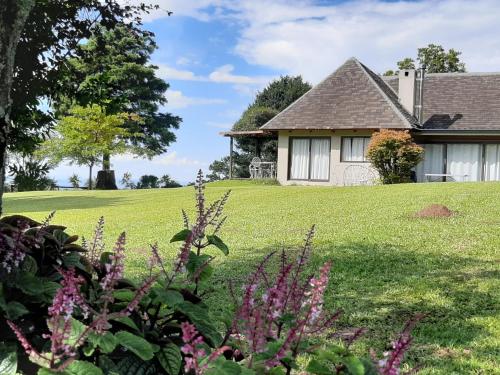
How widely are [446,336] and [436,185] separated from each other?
13.0m

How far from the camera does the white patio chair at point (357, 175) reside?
979 inches

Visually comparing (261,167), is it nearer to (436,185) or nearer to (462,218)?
(436,185)

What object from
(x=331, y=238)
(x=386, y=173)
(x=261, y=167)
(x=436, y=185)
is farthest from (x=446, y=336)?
(x=261, y=167)

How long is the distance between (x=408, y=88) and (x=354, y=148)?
4003 millimetres

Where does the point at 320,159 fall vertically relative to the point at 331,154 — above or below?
below

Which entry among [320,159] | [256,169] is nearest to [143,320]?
[320,159]

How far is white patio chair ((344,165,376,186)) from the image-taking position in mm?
24875

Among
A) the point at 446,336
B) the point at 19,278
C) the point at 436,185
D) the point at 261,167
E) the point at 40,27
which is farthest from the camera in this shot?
the point at 261,167

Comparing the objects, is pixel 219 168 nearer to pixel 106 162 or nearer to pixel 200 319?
pixel 106 162

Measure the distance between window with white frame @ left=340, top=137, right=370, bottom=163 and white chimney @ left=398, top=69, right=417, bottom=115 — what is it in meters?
Result: 2.84

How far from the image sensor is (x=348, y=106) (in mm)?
26094

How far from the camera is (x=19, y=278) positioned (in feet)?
5.63

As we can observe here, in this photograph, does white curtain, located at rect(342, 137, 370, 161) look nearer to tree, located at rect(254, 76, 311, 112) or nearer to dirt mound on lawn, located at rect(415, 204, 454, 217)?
dirt mound on lawn, located at rect(415, 204, 454, 217)

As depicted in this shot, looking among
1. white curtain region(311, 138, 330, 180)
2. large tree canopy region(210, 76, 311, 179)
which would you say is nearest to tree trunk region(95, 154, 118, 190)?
large tree canopy region(210, 76, 311, 179)
